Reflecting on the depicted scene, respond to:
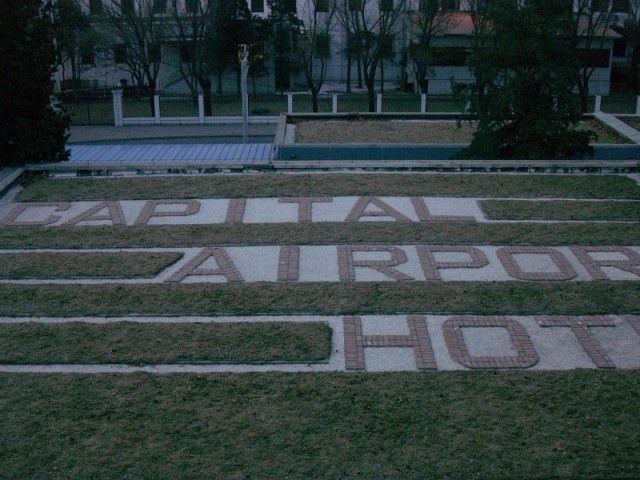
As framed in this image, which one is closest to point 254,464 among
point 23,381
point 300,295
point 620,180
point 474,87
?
point 23,381

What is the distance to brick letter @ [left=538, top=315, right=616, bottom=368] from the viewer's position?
10.2m

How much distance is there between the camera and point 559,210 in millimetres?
15586

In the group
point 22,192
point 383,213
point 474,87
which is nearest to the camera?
point 383,213

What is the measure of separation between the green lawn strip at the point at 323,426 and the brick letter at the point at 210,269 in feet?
10.9

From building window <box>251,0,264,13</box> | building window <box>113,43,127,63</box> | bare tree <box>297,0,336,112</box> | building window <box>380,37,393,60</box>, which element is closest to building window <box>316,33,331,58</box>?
bare tree <box>297,0,336,112</box>

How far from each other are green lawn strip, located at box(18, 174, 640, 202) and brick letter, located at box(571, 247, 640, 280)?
283 centimetres

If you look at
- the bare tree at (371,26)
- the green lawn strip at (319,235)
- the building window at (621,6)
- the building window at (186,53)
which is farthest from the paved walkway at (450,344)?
the building window at (621,6)

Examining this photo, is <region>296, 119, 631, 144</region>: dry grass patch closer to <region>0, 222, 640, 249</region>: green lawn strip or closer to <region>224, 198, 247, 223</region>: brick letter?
<region>224, 198, 247, 223</region>: brick letter

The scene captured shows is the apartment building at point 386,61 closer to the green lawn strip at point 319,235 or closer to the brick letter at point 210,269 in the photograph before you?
the green lawn strip at point 319,235

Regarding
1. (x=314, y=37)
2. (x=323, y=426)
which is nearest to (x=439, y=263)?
(x=323, y=426)

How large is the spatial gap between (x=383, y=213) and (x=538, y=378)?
655cm

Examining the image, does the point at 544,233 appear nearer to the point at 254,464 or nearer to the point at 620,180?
the point at 620,180

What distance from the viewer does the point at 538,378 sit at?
9531 millimetres

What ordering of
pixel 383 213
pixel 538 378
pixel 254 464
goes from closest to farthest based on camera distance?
pixel 254 464 < pixel 538 378 < pixel 383 213
